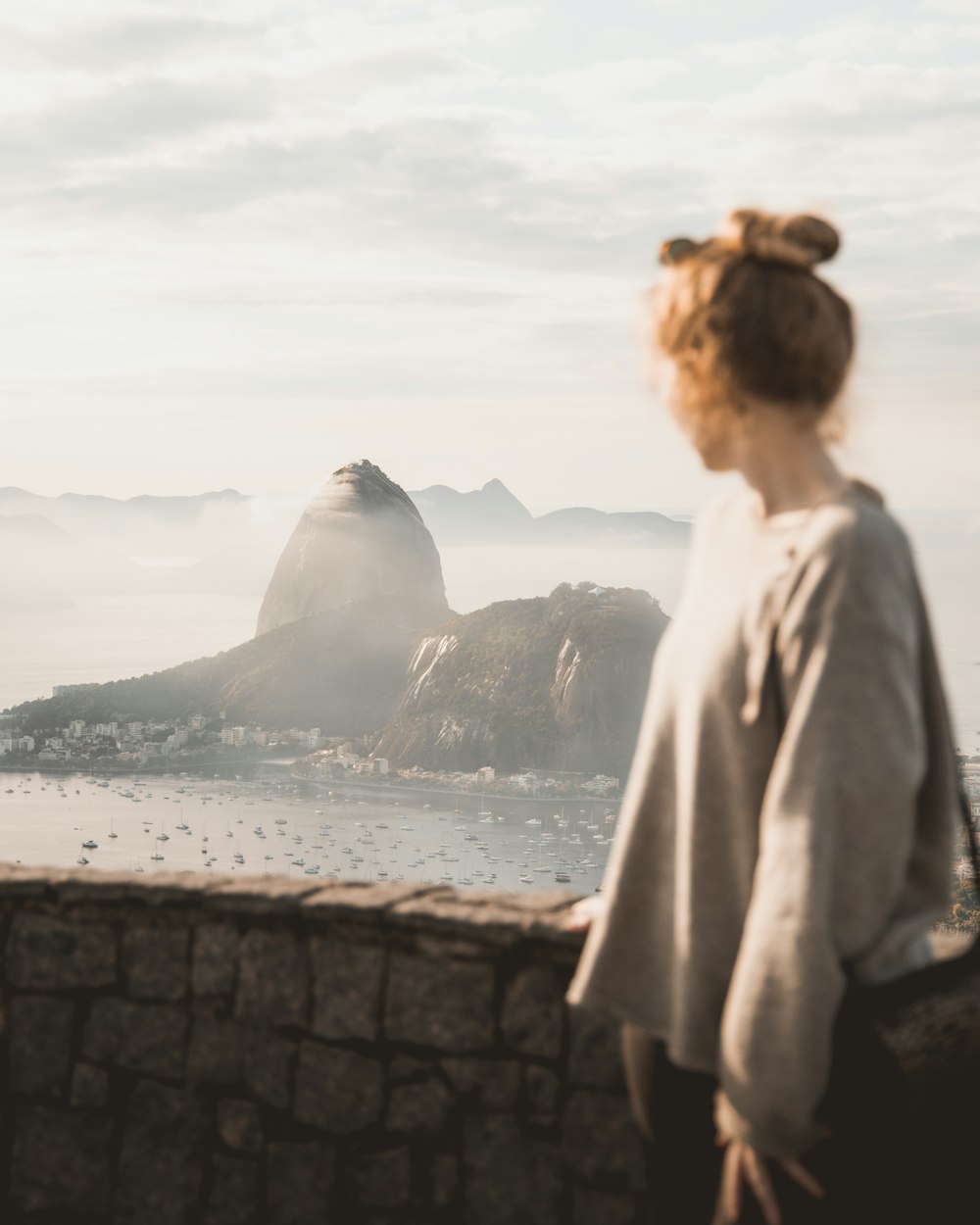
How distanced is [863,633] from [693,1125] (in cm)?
53

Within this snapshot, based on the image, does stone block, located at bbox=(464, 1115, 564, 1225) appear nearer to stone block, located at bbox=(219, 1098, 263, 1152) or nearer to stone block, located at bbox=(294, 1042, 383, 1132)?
stone block, located at bbox=(294, 1042, 383, 1132)

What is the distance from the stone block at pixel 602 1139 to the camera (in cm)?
219

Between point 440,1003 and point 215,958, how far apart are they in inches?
19.4

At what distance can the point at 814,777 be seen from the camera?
1.12 m

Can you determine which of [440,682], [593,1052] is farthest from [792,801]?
[440,682]

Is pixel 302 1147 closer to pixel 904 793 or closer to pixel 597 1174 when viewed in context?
pixel 597 1174

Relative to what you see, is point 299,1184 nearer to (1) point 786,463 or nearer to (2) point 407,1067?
(2) point 407,1067

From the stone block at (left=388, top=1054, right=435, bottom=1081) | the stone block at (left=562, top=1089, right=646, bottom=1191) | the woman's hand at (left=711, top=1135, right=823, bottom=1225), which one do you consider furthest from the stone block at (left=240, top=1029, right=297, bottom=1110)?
the woman's hand at (left=711, top=1135, right=823, bottom=1225)

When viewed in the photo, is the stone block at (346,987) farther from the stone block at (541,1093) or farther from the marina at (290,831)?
the marina at (290,831)

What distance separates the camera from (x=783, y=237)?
3.91 ft

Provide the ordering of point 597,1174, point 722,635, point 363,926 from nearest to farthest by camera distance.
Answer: point 722,635 < point 597,1174 < point 363,926

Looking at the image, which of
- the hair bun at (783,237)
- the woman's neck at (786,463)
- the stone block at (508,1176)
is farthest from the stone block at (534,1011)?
the hair bun at (783,237)

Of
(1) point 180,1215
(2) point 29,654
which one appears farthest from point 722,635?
(2) point 29,654

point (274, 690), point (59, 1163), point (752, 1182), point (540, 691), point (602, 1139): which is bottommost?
point (59, 1163)
